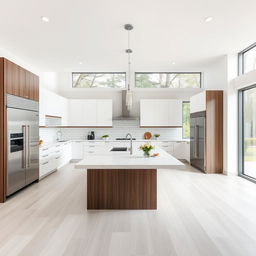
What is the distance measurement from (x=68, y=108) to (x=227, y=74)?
5.09 metres

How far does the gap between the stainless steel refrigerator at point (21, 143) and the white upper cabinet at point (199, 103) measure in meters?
4.25

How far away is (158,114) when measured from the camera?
6.74m

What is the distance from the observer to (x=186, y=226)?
244cm

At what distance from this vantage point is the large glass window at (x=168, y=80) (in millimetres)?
6969

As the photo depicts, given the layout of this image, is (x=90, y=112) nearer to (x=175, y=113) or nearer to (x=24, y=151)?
(x=175, y=113)

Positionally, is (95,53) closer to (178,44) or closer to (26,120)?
(178,44)

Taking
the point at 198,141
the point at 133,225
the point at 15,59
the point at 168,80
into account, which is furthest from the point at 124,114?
the point at 133,225

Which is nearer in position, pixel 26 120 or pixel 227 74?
pixel 26 120

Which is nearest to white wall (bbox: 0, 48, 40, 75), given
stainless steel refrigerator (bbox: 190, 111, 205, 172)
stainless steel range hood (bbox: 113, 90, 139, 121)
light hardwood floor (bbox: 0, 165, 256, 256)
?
stainless steel range hood (bbox: 113, 90, 139, 121)

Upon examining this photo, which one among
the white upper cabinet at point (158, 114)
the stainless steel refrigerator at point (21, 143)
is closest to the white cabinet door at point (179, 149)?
the white upper cabinet at point (158, 114)

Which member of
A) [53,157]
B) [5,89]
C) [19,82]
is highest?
[19,82]

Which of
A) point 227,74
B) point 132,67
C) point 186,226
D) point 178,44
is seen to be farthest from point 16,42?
point 227,74

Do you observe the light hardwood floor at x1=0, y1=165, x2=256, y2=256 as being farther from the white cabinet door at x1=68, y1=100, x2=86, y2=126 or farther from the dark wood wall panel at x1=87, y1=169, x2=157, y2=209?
the white cabinet door at x1=68, y1=100, x2=86, y2=126

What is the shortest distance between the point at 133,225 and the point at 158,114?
4738 millimetres
